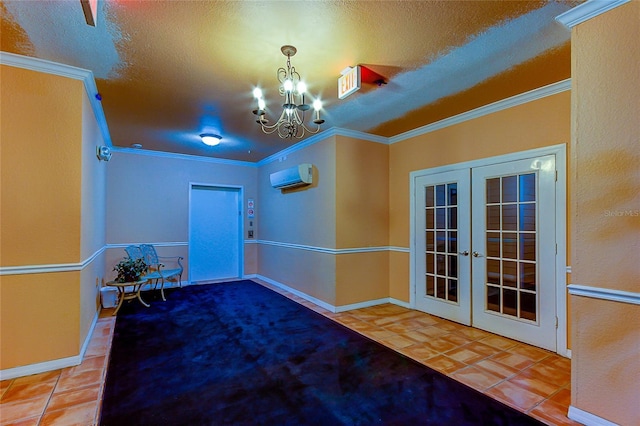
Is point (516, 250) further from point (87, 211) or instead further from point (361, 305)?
point (87, 211)

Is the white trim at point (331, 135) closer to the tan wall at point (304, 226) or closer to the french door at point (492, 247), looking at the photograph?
the tan wall at point (304, 226)

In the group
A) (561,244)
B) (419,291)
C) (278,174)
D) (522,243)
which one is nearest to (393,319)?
(419,291)

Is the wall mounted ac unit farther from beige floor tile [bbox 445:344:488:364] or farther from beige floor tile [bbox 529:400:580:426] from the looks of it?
beige floor tile [bbox 529:400:580:426]

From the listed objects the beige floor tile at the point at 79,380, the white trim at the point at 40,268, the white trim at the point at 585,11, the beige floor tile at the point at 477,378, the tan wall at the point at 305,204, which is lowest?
the beige floor tile at the point at 79,380

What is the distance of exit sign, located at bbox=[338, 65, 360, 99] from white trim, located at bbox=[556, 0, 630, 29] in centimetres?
134

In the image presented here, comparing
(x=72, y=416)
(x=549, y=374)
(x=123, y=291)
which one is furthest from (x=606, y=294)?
(x=123, y=291)

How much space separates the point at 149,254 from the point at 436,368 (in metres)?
4.80

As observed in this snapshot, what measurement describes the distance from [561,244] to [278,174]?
3.92 m

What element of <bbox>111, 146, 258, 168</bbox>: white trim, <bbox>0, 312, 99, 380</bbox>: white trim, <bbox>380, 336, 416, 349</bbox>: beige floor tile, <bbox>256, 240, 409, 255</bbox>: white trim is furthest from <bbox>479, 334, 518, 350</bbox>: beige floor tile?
<bbox>111, 146, 258, 168</bbox>: white trim

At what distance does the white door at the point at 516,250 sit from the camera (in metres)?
2.98

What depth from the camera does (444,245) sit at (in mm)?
3963

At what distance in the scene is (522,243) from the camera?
3.19 m

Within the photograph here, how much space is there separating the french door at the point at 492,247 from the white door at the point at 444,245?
1 centimetres

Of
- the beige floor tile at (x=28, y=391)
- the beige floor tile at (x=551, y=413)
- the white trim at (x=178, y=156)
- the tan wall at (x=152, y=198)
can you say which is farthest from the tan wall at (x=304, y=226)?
the beige floor tile at (x=28, y=391)
